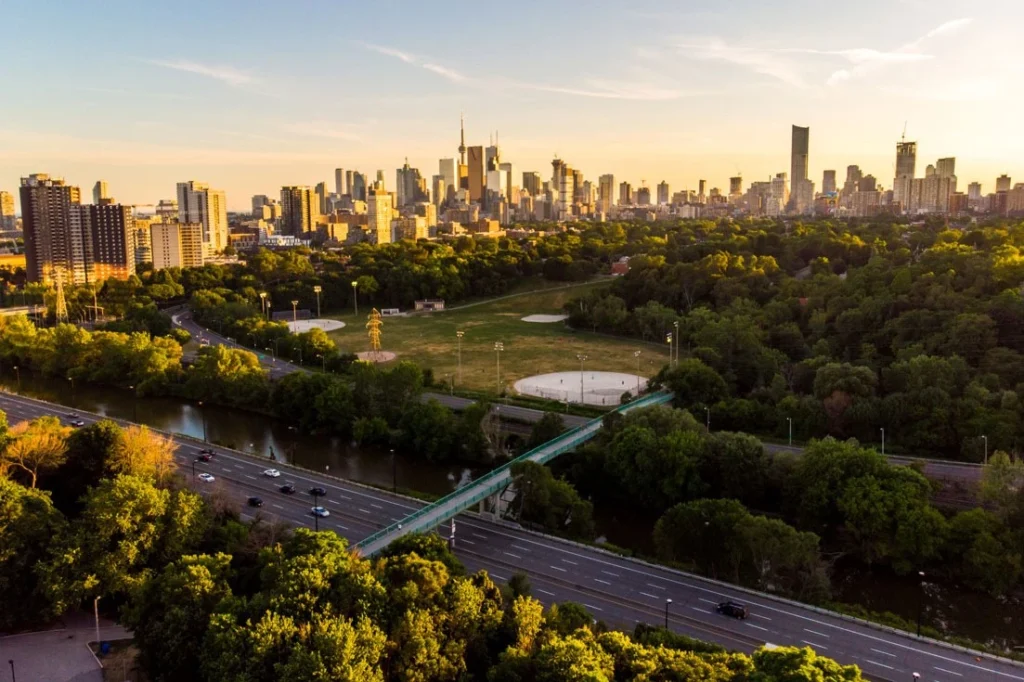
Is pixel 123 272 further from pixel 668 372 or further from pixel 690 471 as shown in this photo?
pixel 690 471

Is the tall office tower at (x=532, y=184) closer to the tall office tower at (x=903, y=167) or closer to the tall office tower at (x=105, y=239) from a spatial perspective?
the tall office tower at (x=903, y=167)

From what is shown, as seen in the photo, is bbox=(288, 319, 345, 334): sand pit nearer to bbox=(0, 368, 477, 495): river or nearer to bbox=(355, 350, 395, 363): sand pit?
bbox=(355, 350, 395, 363): sand pit

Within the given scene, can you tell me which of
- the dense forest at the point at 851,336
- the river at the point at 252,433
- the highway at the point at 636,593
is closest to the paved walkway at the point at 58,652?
the highway at the point at 636,593

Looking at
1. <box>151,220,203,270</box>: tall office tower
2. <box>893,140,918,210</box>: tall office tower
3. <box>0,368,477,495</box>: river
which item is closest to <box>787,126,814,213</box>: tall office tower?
<box>893,140,918,210</box>: tall office tower

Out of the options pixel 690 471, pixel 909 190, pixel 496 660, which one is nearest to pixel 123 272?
pixel 690 471

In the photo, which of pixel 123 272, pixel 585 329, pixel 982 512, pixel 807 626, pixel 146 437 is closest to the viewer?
pixel 807 626
